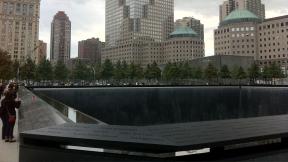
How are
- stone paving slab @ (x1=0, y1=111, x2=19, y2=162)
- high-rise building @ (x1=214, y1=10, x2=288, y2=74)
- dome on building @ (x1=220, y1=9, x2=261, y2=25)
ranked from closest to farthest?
1. stone paving slab @ (x1=0, y1=111, x2=19, y2=162)
2. high-rise building @ (x1=214, y1=10, x2=288, y2=74)
3. dome on building @ (x1=220, y1=9, x2=261, y2=25)

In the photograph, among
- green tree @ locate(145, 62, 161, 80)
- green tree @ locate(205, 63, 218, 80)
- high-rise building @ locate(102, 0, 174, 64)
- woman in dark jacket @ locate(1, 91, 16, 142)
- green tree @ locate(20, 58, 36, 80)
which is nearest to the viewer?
woman in dark jacket @ locate(1, 91, 16, 142)

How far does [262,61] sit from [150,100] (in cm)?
10924

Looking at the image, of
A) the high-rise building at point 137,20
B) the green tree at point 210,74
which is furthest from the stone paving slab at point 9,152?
the high-rise building at point 137,20

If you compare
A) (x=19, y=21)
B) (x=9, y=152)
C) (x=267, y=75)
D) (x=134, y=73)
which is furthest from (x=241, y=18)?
(x=9, y=152)

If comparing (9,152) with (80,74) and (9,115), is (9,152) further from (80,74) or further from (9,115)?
(80,74)

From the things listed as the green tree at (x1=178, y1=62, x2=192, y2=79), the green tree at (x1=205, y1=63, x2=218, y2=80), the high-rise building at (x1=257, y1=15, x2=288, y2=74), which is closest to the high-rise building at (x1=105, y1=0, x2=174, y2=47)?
the high-rise building at (x1=257, y1=15, x2=288, y2=74)

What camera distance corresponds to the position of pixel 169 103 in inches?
1387

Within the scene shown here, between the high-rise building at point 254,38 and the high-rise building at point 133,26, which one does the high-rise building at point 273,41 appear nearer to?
the high-rise building at point 254,38

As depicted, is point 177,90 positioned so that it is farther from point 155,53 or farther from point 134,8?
point 134,8

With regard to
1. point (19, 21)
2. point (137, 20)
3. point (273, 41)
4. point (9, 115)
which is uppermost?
point (137, 20)

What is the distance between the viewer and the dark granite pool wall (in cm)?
3095

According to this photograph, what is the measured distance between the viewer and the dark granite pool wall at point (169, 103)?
30953mm

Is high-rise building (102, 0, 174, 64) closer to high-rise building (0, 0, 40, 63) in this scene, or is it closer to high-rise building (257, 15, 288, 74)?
high-rise building (257, 15, 288, 74)

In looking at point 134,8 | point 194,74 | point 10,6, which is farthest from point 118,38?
point 194,74
